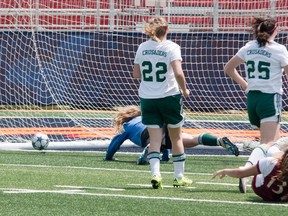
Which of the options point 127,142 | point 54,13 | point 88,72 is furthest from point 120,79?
point 127,142

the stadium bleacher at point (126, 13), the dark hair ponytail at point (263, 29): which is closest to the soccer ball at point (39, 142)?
the dark hair ponytail at point (263, 29)

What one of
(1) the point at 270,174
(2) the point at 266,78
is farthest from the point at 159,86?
(1) the point at 270,174

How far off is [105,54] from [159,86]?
1115 centimetres

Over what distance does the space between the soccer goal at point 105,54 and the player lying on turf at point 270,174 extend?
432 inches

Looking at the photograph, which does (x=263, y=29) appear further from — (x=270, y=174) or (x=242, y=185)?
(x=270, y=174)

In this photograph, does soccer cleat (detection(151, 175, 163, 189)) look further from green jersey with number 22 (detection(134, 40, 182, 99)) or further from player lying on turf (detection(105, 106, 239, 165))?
player lying on turf (detection(105, 106, 239, 165))

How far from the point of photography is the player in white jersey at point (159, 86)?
1056 cm

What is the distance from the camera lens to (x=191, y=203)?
894 centimetres

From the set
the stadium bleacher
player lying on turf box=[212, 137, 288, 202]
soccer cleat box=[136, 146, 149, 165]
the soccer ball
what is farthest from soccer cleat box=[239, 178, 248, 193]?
the stadium bleacher

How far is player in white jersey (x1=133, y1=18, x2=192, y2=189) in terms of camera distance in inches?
416

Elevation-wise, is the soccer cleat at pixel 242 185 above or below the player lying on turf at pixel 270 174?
below

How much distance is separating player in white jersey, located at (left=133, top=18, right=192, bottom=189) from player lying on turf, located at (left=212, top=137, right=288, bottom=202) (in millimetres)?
1617

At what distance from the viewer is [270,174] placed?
8.93 m

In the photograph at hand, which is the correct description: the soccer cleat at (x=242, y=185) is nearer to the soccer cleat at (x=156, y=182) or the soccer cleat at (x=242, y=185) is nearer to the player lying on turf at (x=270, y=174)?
the player lying on turf at (x=270, y=174)
